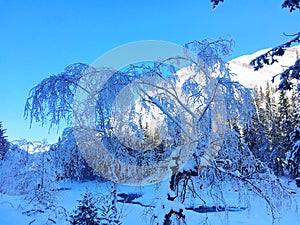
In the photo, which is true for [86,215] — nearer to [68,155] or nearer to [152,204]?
[68,155]

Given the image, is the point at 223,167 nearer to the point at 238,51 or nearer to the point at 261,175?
the point at 261,175

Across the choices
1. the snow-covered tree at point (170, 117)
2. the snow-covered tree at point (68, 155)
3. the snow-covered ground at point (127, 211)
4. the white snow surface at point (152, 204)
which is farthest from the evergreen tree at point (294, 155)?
the snow-covered tree at point (68, 155)

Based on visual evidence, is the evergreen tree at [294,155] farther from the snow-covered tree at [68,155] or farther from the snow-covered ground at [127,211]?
the snow-covered tree at [68,155]

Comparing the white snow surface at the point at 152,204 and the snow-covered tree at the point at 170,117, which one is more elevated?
the snow-covered tree at the point at 170,117

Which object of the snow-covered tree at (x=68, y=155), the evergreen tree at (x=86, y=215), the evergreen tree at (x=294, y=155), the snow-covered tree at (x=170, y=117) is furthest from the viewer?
the evergreen tree at (x=86, y=215)

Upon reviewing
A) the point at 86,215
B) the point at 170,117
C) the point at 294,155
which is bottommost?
the point at 86,215

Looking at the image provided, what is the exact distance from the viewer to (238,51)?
20.9ft

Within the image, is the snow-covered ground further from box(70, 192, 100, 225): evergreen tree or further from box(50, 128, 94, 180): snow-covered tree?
box(50, 128, 94, 180): snow-covered tree

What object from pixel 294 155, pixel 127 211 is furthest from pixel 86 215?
pixel 127 211

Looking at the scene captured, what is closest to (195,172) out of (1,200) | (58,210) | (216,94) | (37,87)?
(216,94)

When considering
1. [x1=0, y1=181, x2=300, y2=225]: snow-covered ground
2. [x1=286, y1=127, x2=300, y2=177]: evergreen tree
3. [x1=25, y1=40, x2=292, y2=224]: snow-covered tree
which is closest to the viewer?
[x1=286, y1=127, x2=300, y2=177]: evergreen tree

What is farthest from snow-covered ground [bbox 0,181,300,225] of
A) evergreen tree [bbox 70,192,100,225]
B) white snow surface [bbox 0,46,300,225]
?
evergreen tree [bbox 70,192,100,225]

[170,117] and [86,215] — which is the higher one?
[170,117]

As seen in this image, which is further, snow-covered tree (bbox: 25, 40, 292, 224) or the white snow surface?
the white snow surface
